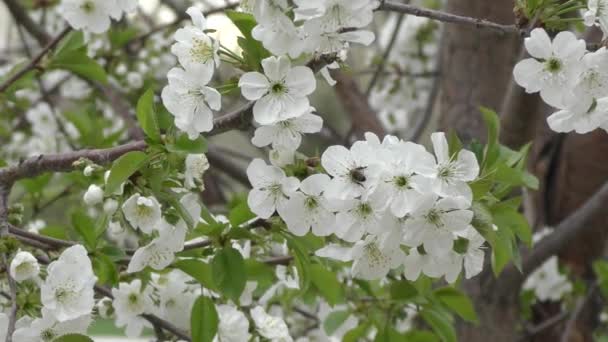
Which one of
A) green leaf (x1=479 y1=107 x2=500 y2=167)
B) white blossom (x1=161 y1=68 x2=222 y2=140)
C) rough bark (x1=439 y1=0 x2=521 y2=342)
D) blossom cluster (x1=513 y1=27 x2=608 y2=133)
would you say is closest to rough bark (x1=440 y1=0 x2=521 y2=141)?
rough bark (x1=439 y1=0 x2=521 y2=342)

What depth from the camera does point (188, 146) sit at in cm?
84

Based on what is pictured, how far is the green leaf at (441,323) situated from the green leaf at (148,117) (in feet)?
1.67

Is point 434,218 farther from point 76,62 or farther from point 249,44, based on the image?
point 76,62

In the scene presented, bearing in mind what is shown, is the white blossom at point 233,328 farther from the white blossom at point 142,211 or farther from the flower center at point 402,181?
the flower center at point 402,181

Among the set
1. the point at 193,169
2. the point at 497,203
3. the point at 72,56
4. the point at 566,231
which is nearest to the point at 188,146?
the point at 193,169

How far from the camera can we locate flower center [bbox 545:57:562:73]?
821mm

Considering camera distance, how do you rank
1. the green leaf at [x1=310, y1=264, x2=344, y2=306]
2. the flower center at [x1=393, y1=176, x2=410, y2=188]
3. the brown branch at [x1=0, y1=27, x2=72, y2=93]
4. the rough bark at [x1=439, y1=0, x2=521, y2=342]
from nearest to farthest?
the flower center at [x1=393, y1=176, x2=410, y2=188] < the green leaf at [x1=310, y1=264, x2=344, y2=306] < the brown branch at [x1=0, y1=27, x2=72, y2=93] < the rough bark at [x1=439, y1=0, x2=521, y2=342]

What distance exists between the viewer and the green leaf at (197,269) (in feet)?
3.32

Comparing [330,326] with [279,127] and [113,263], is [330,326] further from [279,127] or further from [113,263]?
[279,127]

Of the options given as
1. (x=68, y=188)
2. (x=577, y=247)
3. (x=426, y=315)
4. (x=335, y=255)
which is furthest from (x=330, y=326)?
(x=577, y=247)

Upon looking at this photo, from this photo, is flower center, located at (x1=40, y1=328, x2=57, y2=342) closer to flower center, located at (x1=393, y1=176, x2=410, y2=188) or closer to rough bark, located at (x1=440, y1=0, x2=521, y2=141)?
flower center, located at (x1=393, y1=176, x2=410, y2=188)

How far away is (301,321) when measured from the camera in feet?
6.31

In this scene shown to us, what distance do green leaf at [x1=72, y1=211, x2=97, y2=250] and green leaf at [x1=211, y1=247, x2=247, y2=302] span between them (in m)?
0.14

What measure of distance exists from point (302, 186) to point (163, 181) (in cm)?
14
